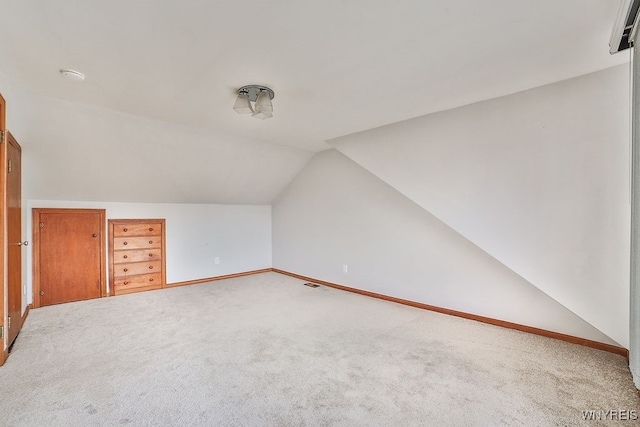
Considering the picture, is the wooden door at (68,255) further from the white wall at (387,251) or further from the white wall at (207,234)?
the white wall at (387,251)

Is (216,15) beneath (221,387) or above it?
above

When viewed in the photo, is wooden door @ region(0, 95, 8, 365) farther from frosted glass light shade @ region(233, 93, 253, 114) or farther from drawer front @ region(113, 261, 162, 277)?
drawer front @ region(113, 261, 162, 277)

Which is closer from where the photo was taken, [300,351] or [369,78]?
[369,78]

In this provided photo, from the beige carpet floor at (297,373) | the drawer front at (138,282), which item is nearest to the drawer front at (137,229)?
the drawer front at (138,282)

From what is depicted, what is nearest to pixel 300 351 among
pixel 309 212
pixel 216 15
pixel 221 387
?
pixel 221 387

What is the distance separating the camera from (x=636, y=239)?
1.52 m

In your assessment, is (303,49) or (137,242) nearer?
(303,49)

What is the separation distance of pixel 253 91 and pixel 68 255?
355cm

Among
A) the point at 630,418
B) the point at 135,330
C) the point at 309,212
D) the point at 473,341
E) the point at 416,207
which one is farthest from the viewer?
the point at 309,212

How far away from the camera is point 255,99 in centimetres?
254

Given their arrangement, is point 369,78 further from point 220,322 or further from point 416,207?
point 220,322

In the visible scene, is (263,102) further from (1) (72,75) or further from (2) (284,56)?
(1) (72,75)

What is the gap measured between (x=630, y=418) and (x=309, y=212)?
4.22m

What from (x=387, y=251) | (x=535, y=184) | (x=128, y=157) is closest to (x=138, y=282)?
(x=128, y=157)
